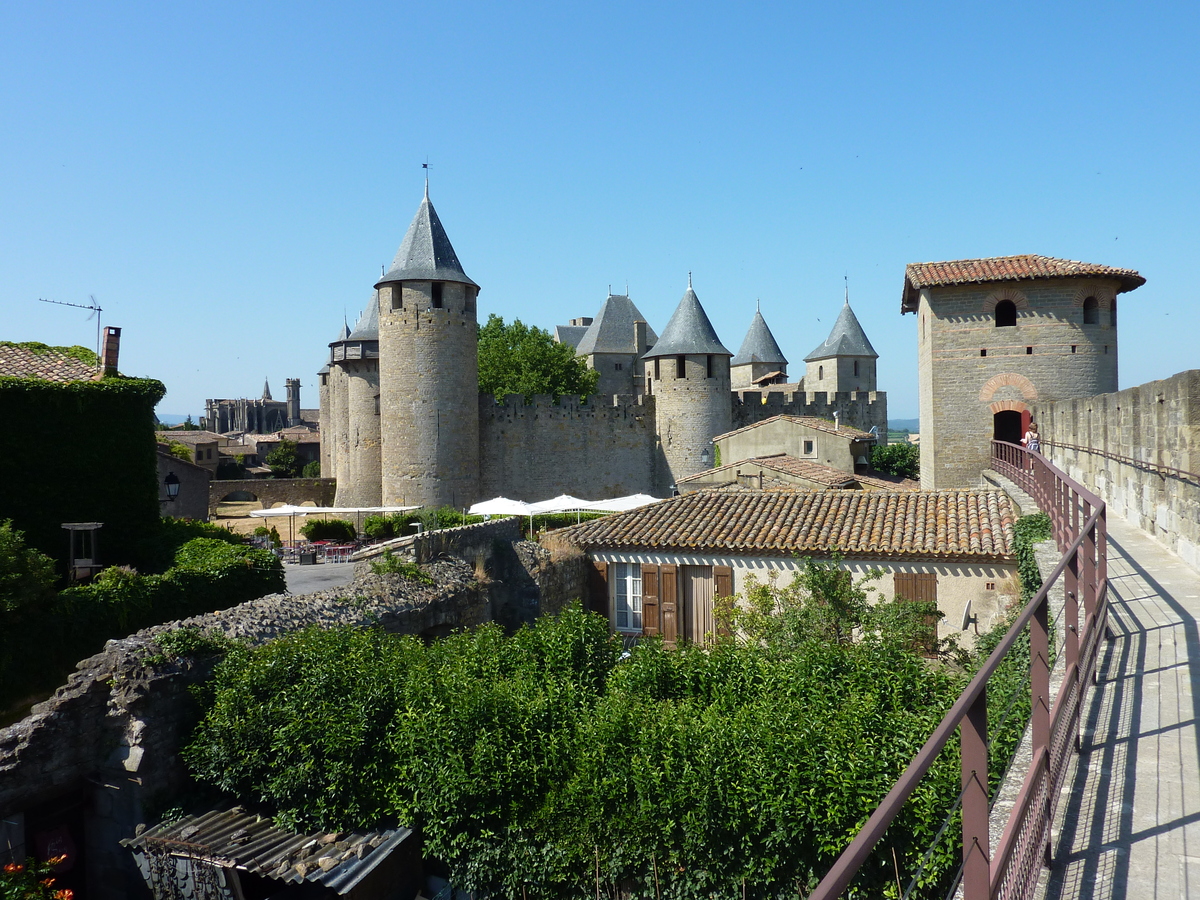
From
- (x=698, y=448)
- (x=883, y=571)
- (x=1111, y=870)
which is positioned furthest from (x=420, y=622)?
(x=698, y=448)

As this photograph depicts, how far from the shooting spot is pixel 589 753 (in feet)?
23.7

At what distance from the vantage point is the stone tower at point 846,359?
163 ft

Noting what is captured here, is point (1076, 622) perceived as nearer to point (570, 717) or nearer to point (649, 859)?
point (649, 859)

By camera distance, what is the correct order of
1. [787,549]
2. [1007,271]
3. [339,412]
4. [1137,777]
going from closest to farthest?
[1137,777]
[787,549]
[1007,271]
[339,412]

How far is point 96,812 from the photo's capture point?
8.24 meters

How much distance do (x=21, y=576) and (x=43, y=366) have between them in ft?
21.9

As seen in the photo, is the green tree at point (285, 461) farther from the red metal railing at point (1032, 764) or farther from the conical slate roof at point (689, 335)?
the red metal railing at point (1032, 764)

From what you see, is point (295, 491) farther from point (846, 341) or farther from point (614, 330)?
point (846, 341)

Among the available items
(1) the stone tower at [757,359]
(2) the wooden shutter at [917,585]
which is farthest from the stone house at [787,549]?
(1) the stone tower at [757,359]

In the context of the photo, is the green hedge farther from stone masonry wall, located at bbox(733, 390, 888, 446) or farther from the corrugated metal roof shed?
stone masonry wall, located at bbox(733, 390, 888, 446)

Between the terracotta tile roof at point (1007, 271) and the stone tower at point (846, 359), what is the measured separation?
2941 cm

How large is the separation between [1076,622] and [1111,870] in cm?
166

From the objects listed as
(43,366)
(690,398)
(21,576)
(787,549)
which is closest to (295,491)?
(690,398)

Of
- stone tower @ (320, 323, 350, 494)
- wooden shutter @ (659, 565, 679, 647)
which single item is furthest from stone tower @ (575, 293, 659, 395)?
wooden shutter @ (659, 565, 679, 647)
